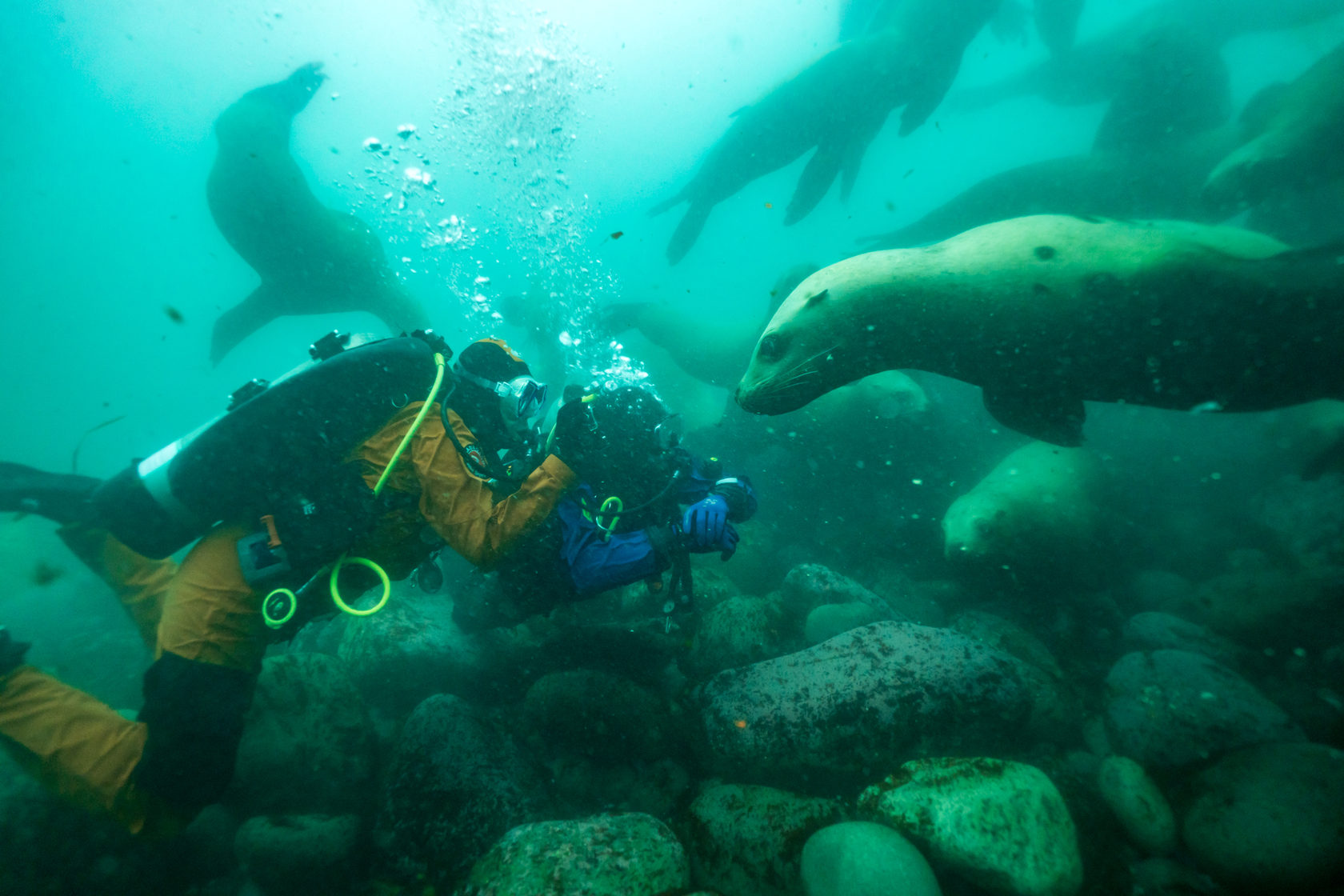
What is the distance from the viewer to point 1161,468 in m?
6.35

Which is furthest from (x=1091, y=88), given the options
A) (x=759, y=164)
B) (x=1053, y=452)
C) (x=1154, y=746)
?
(x=1154, y=746)

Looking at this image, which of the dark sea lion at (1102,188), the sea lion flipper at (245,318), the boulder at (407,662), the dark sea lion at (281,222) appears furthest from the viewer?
the sea lion flipper at (245,318)

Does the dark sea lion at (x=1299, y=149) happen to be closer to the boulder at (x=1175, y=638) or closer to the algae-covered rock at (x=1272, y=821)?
the boulder at (x=1175, y=638)

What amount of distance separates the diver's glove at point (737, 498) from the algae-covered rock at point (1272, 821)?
2292mm

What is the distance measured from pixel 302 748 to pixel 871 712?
3.35 meters

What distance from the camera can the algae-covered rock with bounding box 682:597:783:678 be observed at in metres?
3.37

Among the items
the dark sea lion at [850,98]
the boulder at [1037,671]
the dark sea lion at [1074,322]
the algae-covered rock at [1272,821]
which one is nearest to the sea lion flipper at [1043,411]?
the dark sea lion at [1074,322]

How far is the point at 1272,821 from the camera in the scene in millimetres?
1875

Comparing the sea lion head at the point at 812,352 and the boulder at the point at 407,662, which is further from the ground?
the sea lion head at the point at 812,352

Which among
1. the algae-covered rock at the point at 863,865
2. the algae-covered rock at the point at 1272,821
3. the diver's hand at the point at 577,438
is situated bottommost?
the algae-covered rock at the point at 1272,821

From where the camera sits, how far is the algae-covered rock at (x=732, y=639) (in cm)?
337

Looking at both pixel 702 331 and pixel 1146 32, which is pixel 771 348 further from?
pixel 1146 32

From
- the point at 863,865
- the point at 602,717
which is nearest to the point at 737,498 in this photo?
the point at 602,717

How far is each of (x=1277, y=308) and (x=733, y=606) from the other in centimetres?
378
